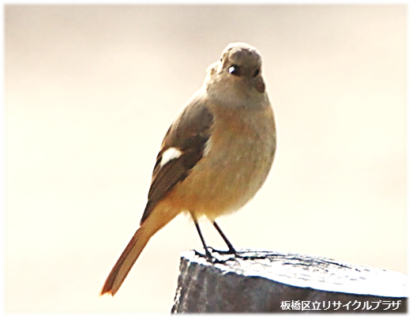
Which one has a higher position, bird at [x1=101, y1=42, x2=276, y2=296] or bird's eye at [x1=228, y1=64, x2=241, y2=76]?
bird's eye at [x1=228, y1=64, x2=241, y2=76]

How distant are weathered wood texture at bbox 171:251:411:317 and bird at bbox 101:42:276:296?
0.62 m

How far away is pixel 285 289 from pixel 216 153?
1.28 meters

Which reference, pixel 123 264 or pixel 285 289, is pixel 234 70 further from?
pixel 285 289

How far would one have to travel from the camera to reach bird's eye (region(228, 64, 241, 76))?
13.1ft

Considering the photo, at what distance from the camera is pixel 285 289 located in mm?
2824

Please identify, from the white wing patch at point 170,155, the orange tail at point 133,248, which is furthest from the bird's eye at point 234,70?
the orange tail at point 133,248

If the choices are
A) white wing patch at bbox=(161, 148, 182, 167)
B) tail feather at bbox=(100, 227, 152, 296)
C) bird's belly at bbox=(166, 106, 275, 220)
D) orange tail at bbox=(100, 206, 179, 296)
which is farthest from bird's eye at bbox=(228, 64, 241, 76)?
tail feather at bbox=(100, 227, 152, 296)

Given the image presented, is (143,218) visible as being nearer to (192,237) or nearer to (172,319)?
(172,319)

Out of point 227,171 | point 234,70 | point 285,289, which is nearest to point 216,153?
point 227,171

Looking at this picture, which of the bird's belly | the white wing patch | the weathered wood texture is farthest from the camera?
the white wing patch

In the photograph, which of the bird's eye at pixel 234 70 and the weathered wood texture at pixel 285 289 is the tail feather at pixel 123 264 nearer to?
the weathered wood texture at pixel 285 289

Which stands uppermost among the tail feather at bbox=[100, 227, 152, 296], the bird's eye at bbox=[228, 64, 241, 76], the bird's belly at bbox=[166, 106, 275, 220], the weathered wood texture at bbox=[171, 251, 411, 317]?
the bird's eye at bbox=[228, 64, 241, 76]

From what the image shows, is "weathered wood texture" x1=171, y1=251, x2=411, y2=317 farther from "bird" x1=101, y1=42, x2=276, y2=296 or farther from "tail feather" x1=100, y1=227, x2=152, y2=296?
"tail feather" x1=100, y1=227, x2=152, y2=296

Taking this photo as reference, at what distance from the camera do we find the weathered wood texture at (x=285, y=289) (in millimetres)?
2750
